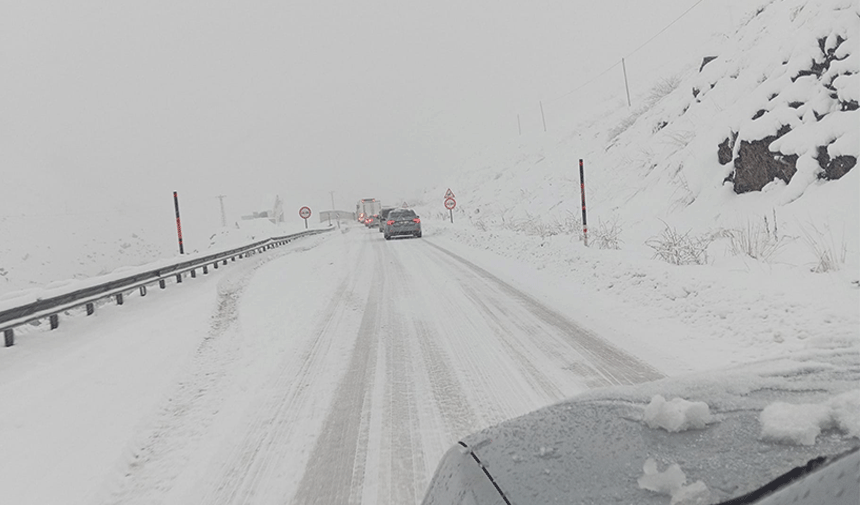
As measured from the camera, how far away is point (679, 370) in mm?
4664

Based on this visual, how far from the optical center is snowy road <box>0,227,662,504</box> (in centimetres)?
323

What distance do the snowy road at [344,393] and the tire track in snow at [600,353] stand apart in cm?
2

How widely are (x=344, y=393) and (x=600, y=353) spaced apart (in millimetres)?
2842

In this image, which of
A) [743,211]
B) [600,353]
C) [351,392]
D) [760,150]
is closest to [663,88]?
[760,150]

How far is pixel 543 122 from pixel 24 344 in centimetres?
7116

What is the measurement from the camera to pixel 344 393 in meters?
4.66

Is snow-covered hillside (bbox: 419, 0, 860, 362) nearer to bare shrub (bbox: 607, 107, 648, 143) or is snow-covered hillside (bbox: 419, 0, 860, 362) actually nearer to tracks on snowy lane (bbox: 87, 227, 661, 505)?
tracks on snowy lane (bbox: 87, 227, 661, 505)

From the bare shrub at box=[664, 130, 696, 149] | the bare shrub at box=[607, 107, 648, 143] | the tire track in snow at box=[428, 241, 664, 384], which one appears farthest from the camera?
the bare shrub at box=[607, 107, 648, 143]

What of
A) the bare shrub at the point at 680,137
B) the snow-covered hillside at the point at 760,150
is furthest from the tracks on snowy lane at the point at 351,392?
the bare shrub at the point at 680,137

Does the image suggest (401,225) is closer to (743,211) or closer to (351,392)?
(743,211)

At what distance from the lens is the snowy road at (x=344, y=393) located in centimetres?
323

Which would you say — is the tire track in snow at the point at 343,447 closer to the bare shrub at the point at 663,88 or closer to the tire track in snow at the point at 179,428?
the tire track in snow at the point at 179,428

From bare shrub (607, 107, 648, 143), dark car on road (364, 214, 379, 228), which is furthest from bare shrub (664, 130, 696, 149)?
dark car on road (364, 214, 379, 228)

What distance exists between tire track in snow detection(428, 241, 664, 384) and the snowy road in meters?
0.02
